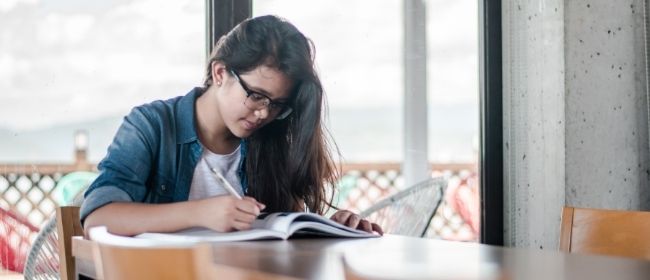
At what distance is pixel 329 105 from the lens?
235 cm

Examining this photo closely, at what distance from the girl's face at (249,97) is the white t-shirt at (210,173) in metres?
0.06

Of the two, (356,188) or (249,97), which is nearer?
(249,97)

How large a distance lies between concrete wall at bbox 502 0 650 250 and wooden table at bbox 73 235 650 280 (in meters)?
1.21

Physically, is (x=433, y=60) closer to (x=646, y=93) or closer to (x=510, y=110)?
(x=510, y=110)

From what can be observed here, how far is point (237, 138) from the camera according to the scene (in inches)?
80.4

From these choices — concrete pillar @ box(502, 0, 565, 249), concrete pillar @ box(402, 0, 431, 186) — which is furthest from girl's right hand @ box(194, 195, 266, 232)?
concrete pillar @ box(502, 0, 565, 249)

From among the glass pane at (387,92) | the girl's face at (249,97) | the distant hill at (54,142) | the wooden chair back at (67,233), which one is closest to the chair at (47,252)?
the wooden chair back at (67,233)

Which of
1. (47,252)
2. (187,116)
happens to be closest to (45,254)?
(47,252)

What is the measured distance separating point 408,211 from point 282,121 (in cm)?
54

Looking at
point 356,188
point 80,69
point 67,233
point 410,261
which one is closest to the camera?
point 410,261

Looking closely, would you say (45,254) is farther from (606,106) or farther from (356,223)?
(606,106)

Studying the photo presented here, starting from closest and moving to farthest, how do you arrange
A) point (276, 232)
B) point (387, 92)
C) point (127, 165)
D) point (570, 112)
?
point (276, 232) < point (127, 165) < point (387, 92) < point (570, 112)

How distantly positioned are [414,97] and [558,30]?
480 millimetres

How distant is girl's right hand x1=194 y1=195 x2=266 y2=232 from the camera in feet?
5.36
